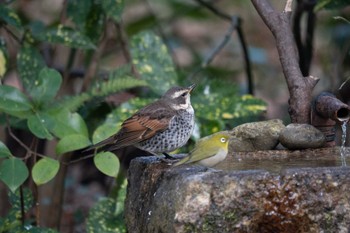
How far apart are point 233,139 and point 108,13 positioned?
69.0 inches

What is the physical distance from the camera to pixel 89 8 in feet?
20.7

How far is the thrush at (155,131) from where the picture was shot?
Result: 16.0 ft

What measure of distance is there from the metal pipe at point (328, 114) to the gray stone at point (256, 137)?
215mm

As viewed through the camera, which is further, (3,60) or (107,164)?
(3,60)

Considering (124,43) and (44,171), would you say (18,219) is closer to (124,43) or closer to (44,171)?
(44,171)

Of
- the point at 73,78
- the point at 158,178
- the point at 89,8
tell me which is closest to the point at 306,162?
the point at 158,178

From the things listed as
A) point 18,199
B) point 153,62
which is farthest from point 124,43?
point 18,199

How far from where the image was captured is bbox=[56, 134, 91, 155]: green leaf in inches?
189

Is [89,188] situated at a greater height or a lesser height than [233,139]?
lesser

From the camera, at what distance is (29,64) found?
607cm

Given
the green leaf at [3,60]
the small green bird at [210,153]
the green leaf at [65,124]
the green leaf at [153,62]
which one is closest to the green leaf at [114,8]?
the green leaf at [153,62]

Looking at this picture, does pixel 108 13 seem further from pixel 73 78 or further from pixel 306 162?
pixel 306 162

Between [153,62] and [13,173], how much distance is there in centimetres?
188

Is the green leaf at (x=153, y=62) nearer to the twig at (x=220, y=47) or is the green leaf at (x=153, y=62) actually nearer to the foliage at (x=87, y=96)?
the foliage at (x=87, y=96)
